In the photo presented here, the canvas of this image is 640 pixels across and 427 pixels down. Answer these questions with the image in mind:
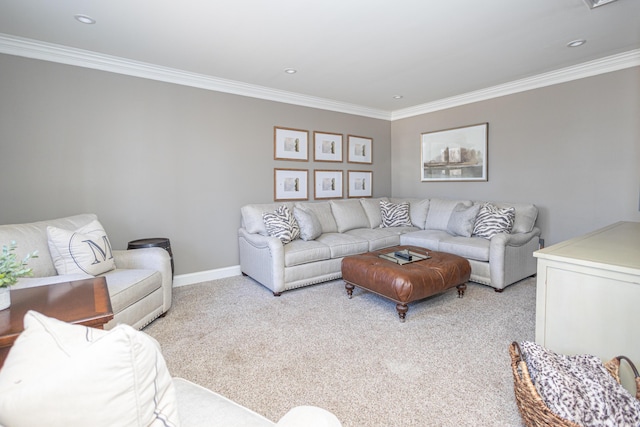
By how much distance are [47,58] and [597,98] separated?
5.76 meters

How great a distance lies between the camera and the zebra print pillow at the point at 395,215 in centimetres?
498

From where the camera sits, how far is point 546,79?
3883 millimetres

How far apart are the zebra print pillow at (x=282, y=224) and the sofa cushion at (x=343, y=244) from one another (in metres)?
A: 0.35

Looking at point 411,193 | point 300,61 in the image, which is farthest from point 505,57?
point 411,193

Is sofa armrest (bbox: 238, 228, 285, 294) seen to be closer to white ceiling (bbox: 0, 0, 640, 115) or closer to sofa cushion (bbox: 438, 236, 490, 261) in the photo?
white ceiling (bbox: 0, 0, 640, 115)

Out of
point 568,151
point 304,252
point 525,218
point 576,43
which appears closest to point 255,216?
point 304,252

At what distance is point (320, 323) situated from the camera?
278 centimetres

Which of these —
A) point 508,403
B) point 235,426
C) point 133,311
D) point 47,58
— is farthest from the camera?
point 47,58

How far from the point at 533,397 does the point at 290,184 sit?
380cm

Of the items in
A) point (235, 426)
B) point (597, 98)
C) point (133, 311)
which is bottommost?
point (133, 311)

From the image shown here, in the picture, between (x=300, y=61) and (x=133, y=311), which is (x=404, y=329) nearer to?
(x=133, y=311)

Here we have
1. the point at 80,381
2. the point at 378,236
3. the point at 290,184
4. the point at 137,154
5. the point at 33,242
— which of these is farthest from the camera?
the point at 290,184

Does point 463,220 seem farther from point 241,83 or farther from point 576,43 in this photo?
point 241,83

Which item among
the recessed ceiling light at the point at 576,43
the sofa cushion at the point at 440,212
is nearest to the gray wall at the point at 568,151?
the sofa cushion at the point at 440,212
